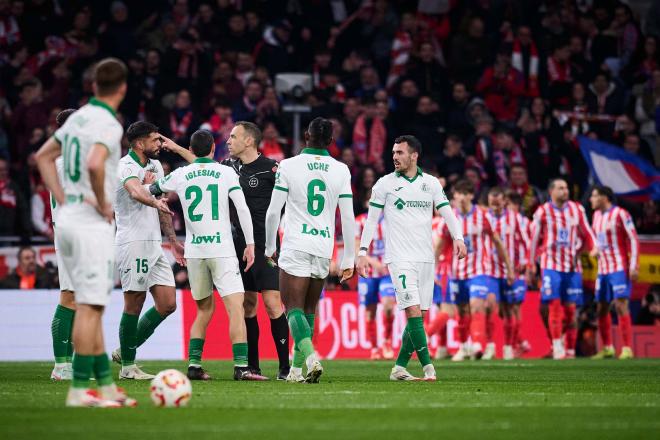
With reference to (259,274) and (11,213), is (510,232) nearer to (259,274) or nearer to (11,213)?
(11,213)

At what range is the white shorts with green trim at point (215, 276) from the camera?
12.5 m

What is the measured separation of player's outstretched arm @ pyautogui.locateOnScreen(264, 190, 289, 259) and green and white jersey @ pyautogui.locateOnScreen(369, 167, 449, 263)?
1617 millimetres

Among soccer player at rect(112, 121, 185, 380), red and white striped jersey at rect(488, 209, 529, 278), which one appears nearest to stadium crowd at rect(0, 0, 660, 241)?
red and white striped jersey at rect(488, 209, 529, 278)

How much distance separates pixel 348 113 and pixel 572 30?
6.49 metres

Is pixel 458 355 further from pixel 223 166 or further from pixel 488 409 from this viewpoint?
pixel 488 409

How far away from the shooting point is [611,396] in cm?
1070

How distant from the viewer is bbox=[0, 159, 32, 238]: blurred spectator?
69.6 feet

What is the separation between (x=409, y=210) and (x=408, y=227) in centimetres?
19

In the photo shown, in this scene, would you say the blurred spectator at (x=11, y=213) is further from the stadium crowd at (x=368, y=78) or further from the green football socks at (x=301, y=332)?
the green football socks at (x=301, y=332)

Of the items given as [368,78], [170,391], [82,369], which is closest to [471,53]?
[368,78]

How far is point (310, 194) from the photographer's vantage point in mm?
12148

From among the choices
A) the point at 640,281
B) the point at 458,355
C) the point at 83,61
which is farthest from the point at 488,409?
the point at 83,61

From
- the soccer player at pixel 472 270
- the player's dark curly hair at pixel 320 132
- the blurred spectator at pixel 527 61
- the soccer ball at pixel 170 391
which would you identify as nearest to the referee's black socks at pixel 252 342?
the player's dark curly hair at pixel 320 132

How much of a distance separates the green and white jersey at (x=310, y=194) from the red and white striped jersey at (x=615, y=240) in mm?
9706
